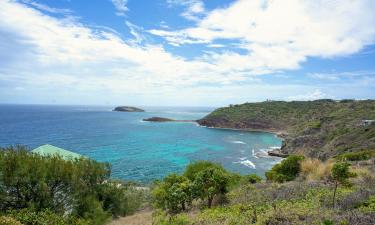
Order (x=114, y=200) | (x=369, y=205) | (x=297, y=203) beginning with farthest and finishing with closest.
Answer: (x=114, y=200) → (x=297, y=203) → (x=369, y=205)

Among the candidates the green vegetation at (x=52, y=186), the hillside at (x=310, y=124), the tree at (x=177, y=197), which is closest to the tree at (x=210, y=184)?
the tree at (x=177, y=197)

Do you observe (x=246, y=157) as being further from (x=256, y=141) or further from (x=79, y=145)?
(x=79, y=145)

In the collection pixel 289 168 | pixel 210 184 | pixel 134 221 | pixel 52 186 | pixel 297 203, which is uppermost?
pixel 297 203

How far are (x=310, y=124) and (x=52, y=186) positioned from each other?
236 feet

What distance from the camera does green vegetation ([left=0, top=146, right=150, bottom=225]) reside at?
14289 mm

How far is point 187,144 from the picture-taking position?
7038 centimetres

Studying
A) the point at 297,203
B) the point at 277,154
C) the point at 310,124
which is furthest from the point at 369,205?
the point at 310,124

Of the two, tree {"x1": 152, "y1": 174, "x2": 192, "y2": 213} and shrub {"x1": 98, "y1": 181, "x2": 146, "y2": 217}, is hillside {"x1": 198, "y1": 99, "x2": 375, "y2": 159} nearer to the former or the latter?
tree {"x1": 152, "y1": 174, "x2": 192, "y2": 213}

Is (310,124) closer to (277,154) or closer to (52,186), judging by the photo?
(277,154)

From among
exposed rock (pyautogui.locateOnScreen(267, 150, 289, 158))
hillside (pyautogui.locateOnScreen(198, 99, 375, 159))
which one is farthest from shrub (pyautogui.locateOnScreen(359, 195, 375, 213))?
exposed rock (pyautogui.locateOnScreen(267, 150, 289, 158))

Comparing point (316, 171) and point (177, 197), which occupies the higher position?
point (316, 171)

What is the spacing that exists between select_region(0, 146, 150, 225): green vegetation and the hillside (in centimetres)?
3560

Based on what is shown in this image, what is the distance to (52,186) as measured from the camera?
15.5 meters

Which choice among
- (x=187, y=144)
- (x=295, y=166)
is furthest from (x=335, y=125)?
(x=295, y=166)
